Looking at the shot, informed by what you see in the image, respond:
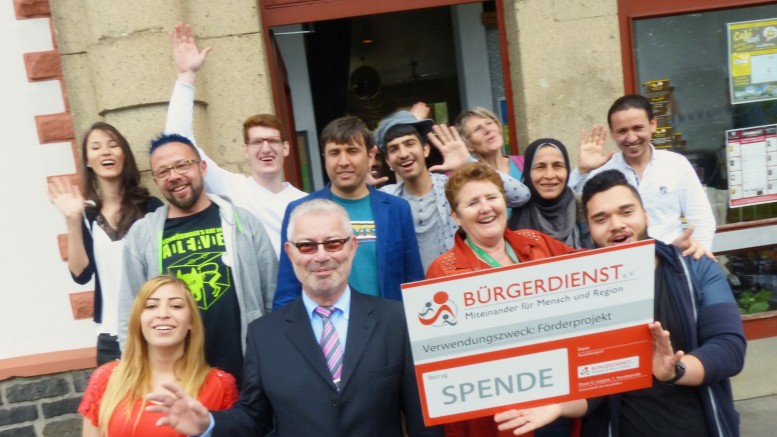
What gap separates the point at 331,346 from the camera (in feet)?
8.25

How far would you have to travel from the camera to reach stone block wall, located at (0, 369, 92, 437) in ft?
16.2

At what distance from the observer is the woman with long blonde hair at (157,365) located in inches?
105

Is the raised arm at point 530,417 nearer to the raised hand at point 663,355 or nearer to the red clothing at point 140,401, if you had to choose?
the raised hand at point 663,355

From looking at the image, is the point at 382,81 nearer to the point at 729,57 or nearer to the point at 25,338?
the point at 729,57

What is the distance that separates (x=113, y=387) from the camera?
2684 mm

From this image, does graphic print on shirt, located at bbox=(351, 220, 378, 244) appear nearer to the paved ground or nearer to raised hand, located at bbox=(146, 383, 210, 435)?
raised hand, located at bbox=(146, 383, 210, 435)

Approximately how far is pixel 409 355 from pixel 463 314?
29 centimetres

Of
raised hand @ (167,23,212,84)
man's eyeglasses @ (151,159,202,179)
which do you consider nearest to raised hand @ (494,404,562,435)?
man's eyeglasses @ (151,159,202,179)

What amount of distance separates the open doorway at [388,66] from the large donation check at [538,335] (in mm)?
3792

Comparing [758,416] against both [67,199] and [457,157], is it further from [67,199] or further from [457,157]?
[67,199]

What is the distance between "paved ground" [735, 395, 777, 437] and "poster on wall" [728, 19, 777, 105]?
2431 millimetres

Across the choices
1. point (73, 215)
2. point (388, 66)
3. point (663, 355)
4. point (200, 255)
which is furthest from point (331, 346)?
point (388, 66)

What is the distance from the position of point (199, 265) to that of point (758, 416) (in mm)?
4362

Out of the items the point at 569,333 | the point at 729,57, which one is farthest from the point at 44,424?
the point at 729,57
